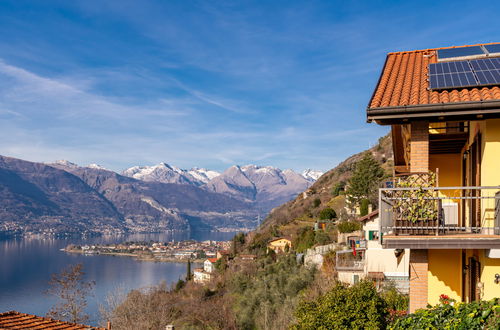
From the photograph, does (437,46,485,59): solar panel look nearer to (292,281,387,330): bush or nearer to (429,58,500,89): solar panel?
(429,58,500,89): solar panel

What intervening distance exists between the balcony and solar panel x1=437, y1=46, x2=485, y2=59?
3354 millimetres

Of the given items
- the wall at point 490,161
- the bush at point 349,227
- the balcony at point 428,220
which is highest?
the wall at point 490,161

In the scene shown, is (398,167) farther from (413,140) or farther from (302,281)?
(302,281)

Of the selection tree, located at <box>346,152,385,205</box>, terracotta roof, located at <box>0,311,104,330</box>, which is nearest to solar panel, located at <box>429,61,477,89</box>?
terracotta roof, located at <box>0,311,104,330</box>

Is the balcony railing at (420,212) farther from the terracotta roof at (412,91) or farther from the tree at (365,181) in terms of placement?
the tree at (365,181)

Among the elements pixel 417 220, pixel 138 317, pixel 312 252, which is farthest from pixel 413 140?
pixel 312 252

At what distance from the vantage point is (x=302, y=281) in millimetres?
28797

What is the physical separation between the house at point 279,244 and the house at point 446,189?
133ft

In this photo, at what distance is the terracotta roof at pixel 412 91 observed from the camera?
655cm

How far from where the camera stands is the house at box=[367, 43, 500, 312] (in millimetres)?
6195

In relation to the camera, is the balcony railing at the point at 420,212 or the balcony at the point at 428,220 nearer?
the balcony at the point at 428,220

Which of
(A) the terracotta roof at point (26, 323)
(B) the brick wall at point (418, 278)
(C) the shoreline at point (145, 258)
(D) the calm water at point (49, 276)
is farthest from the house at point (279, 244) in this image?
(C) the shoreline at point (145, 258)

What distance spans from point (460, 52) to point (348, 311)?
242 inches

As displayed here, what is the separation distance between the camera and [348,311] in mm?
11078
